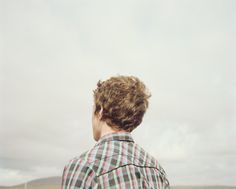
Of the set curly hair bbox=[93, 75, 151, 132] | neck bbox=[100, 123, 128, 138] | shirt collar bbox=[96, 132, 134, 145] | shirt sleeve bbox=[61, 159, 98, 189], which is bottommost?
shirt sleeve bbox=[61, 159, 98, 189]

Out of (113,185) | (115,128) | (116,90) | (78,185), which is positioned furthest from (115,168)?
(116,90)

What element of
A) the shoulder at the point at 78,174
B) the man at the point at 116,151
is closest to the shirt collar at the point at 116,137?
the man at the point at 116,151

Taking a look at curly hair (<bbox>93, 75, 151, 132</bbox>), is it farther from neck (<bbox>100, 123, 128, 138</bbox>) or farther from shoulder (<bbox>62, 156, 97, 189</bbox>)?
shoulder (<bbox>62, 156, 97, 189</bbox>)

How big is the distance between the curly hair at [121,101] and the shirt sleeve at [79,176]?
72cm

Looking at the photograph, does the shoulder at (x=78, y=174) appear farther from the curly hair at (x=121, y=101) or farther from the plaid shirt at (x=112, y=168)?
the curly hair at (x=121, y=101)

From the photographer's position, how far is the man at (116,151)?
3.26m

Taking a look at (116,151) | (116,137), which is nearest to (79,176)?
(116,151)

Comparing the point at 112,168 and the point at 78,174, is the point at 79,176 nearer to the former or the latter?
the point at 78,174

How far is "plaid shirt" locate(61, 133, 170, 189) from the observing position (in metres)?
3.24

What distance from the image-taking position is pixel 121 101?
3.95m

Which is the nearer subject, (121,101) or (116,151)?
(116,151)

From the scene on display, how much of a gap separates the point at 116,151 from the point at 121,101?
668 millimetres

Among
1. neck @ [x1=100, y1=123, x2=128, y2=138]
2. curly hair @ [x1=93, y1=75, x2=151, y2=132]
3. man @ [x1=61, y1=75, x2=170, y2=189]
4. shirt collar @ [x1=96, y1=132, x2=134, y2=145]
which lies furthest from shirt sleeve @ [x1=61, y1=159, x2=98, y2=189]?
curly hair @ [x1=93, y1=75, x2=151, y2=132]

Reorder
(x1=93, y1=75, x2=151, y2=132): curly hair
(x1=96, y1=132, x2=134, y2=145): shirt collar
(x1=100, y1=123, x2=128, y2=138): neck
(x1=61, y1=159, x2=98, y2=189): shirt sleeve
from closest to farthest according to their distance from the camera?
(x1=61, y1=159, x2=98, y2=189): shirt sleeve → (x1=96, y1=132, x2=134, y2=145): shirt collar → (x1=100, y1=123, x2=128, y2=138): neck → (x1=93, y1=75, x2=151, y2=132): curly hair
